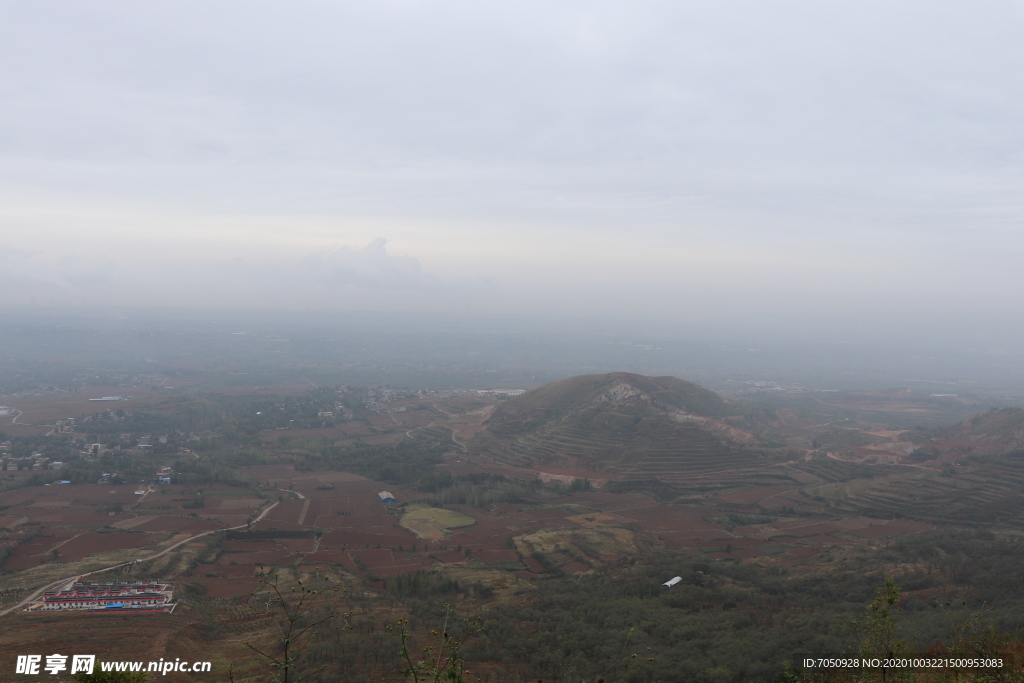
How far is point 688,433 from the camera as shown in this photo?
3413 inches

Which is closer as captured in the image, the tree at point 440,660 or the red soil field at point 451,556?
the tree at point 440,660

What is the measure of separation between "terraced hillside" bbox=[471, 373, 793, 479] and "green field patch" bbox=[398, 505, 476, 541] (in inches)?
859

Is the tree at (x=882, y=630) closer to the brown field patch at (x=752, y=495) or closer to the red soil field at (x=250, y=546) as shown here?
the red soil field at (x=250, y=546)

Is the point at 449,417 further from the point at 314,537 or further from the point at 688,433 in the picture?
the point at 314,537

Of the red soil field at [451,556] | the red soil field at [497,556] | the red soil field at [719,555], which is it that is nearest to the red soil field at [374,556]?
the red soil field at [451,556]

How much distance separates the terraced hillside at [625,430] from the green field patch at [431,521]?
21815 millimetres

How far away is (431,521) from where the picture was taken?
61.8m

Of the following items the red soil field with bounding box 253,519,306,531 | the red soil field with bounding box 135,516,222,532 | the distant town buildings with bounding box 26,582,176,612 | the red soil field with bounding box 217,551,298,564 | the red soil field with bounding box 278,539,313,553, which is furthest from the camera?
the red soil field with bounding box 253,519,306,531

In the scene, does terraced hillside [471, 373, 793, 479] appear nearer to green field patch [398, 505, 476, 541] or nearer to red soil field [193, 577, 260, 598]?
green field patch [398, 505, 476, 541]

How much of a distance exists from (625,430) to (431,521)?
36784mm

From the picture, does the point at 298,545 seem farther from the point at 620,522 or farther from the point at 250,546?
the point at 620,522

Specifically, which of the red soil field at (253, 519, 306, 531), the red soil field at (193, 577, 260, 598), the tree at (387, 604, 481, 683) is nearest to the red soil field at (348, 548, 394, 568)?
the red soil field at (193, 577, 260, 598)

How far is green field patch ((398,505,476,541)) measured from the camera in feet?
190

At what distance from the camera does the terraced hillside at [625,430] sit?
268 ft
